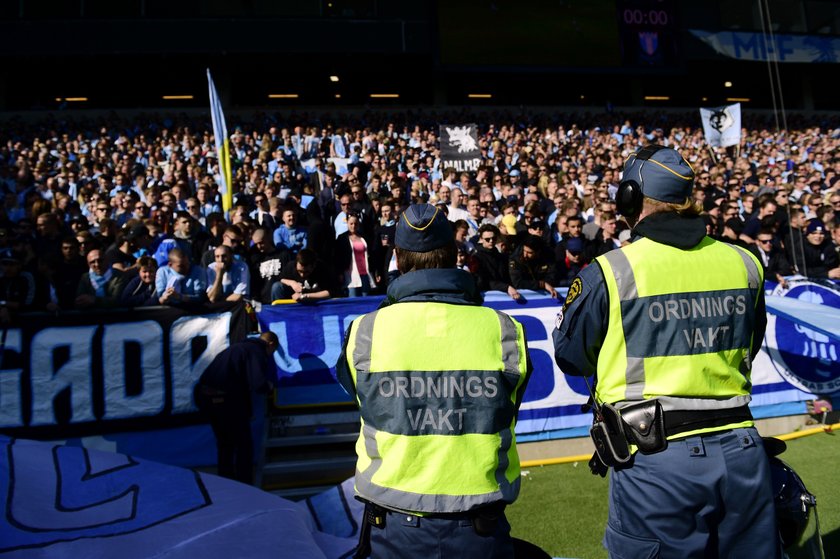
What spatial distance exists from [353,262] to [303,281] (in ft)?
3.34

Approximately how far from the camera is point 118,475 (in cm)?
362

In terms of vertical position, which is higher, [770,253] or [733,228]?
[733,228]

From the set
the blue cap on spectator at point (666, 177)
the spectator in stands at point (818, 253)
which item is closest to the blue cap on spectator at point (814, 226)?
the spectator in stands at point (818, 253)

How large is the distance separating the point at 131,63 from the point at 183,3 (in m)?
3.56

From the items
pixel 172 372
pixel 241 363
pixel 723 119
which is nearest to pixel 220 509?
pixel 241 363

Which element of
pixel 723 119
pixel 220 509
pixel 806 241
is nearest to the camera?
pixel 220 509

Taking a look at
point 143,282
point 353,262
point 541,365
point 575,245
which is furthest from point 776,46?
point 143,282

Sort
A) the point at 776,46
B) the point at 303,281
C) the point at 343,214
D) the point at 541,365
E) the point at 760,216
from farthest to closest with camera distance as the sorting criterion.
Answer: the point at 776,46, the point at 760,216, the point at 343,214, the point at 303,281, the point at 541,365

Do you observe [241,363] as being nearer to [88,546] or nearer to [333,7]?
[88,546]

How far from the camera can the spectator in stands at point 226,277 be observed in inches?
289

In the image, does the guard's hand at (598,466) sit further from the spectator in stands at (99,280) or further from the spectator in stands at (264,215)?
the spectator in stands at (264,215)

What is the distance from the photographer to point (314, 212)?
9.72 meters

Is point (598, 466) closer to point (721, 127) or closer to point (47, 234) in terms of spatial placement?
point (47, 234)

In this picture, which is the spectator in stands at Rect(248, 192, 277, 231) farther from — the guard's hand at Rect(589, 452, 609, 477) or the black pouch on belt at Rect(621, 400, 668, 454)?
the black pouch on belt at Rect(621, 400, 668, 454)
